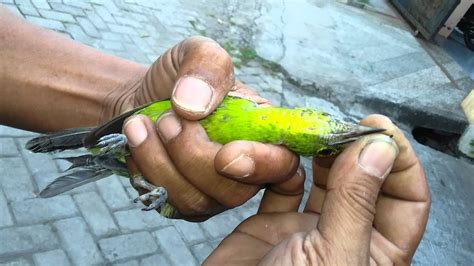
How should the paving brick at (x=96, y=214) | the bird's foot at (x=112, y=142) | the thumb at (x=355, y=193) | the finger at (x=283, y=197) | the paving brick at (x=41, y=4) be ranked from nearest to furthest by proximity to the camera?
1. the thumb at (x=355, y=193)
2. the bird's foot at (x=112, y=142)
3. the finger at (x=283, y=197)
4. the paving brick at (x=96, y=214)
5. the paving brick at (x=41, y=4)

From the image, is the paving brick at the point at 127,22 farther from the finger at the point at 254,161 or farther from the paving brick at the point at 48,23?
the finger at the point at 254,161

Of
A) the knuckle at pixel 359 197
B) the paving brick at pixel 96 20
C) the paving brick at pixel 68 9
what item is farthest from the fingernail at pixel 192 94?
the paving brick at pixel 68 9

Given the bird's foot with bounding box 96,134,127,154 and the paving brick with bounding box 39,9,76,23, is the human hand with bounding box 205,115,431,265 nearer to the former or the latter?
the bird's foot with bounding box 96,134,127,154

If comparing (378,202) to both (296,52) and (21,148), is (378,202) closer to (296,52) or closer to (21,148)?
(21,148)

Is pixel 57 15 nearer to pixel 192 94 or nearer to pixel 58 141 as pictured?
pixel 58 141

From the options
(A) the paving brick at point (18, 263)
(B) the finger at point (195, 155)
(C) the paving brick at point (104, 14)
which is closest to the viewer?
(B) the finger at point (195, 155)

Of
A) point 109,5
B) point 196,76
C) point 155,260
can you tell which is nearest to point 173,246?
point 155,260

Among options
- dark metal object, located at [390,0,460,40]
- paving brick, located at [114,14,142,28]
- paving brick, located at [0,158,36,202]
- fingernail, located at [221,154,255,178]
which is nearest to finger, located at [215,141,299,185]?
fingernail, located at [221,154,255,178]
